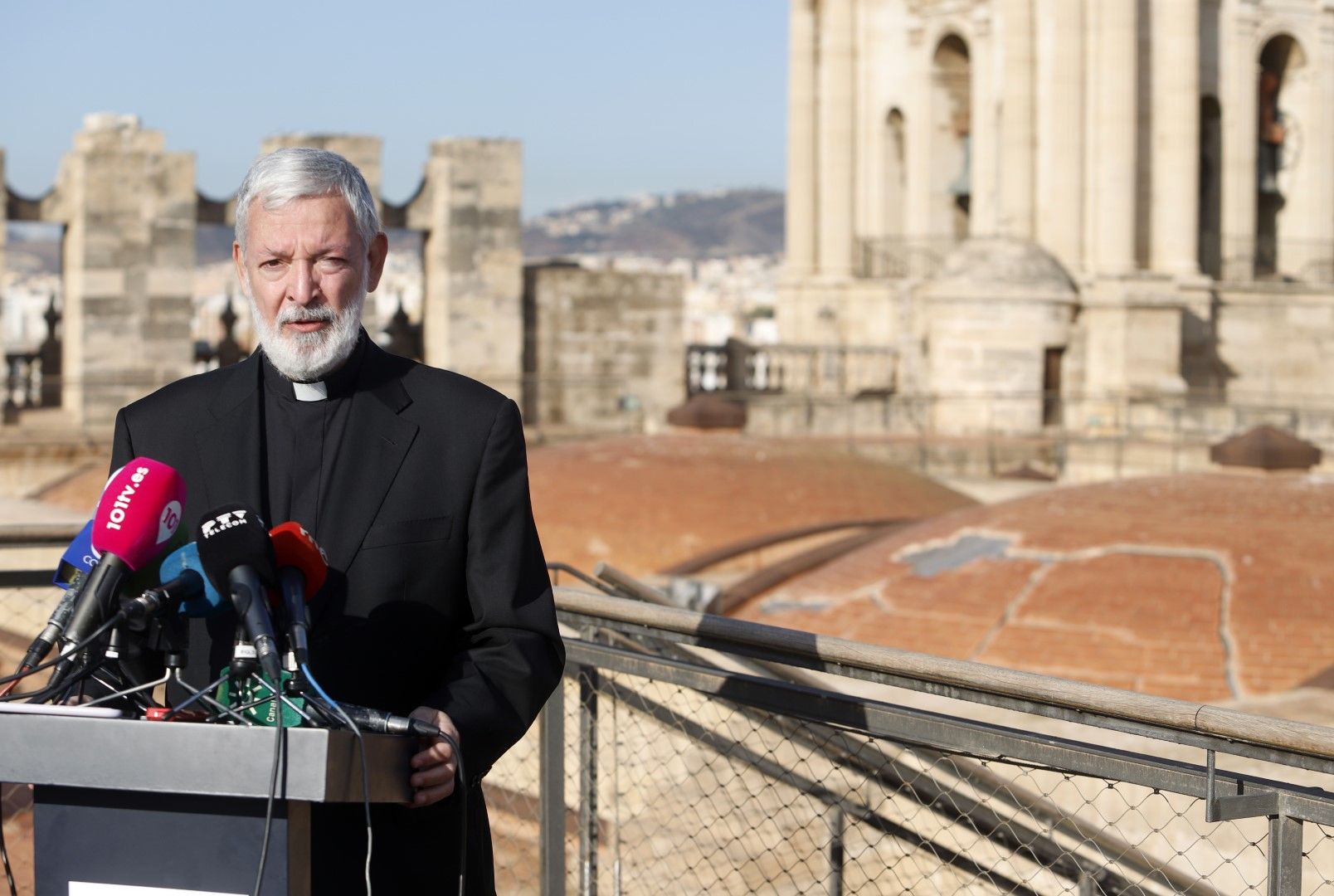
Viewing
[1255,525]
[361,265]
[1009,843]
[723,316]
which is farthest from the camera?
[723,316]

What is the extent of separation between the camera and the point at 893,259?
38.3 metres

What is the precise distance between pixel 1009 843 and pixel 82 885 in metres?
5.23

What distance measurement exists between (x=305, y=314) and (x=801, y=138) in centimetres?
3701

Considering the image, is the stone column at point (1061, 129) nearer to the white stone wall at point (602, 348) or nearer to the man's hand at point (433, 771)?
the white stone wall at point (602, 348)

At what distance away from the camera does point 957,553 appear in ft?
43.5

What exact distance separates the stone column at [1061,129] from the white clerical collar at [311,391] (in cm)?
3184

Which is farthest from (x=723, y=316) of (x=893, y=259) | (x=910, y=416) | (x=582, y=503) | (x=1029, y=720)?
(x=1029, y=720)

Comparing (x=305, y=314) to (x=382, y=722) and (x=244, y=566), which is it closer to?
(x=244, y=566)

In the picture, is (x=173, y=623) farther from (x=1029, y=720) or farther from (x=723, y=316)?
(x=723, y=316)

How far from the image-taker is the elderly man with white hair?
2953 millimetres

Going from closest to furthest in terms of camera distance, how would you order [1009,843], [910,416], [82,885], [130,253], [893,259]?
[82,885] < [1009,843] < [130,253] < [910,416] < [893,259]

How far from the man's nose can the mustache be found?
0.06 ft

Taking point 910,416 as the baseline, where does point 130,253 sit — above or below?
above

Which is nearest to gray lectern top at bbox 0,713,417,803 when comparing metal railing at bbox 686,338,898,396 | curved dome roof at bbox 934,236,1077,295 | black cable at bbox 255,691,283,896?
black cable at bbox 255,691,283,896
